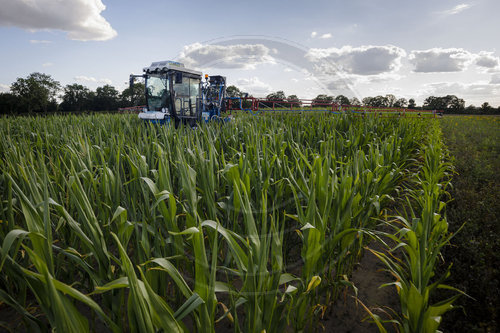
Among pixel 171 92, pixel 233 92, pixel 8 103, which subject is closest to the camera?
pixel 171 92

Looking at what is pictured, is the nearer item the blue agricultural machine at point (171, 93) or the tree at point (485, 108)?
the blue agricultural machine at point (171, 93)

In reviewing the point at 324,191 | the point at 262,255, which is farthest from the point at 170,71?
the point at 262,255

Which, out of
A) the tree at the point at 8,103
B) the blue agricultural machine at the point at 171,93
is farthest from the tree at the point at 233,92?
the tree at the point at 8,103

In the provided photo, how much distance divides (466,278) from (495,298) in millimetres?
236

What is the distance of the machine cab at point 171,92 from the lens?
6.90 m

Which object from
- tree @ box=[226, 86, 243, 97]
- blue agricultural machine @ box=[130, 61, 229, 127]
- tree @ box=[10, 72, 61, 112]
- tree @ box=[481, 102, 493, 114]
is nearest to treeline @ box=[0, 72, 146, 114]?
tree @ box=[10, 72, 61, 112]

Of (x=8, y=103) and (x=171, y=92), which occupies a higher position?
(x=8, y=103)

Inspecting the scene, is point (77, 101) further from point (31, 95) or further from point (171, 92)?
point (171, 92)

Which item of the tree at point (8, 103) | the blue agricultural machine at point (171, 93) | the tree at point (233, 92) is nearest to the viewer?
the blue agricultural machine at point (171, 93)

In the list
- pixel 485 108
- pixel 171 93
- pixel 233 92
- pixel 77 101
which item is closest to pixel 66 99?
pixel 77 101

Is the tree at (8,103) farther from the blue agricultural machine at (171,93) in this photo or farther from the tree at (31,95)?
the blue agricultural machine at (171,93)

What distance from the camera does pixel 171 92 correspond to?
7.02 m

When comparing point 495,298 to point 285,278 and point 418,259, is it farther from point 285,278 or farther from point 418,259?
point 285,278

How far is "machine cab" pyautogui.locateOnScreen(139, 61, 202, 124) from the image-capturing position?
6898 millimetres
